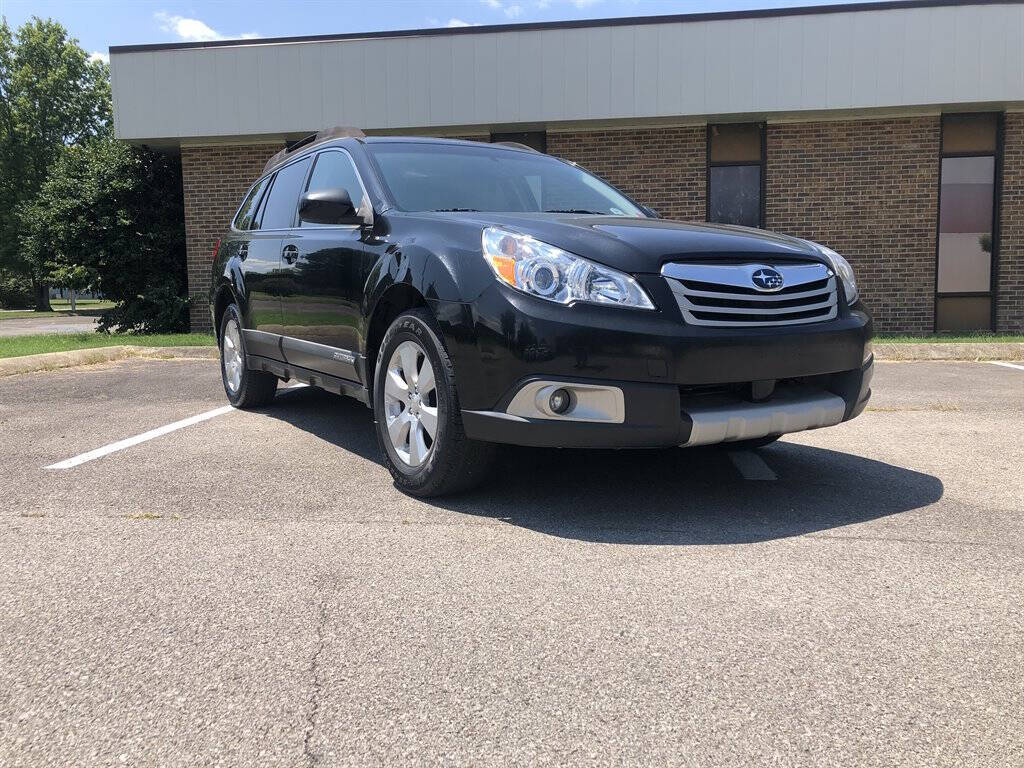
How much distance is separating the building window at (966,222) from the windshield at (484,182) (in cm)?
1055

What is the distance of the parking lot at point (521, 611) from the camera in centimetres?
190

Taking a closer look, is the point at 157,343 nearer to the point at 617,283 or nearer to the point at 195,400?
the point at 195,400

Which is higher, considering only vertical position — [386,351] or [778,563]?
[386,351]

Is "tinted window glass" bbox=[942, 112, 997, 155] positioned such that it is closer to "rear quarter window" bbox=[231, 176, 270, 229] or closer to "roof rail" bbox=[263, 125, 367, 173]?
"roof rail" bbox=[263, 125, 367, 173]

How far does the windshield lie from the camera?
177 inches

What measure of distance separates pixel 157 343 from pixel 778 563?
1014 cm

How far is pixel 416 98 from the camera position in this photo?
43.4ft

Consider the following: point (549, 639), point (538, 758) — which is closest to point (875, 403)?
point (549, 639)

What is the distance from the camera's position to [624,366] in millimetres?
3309

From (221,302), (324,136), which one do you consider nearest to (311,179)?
(324,136)

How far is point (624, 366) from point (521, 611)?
1.12 meters

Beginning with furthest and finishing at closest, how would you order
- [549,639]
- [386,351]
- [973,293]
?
[973,293] → [386,351] → [549,639]

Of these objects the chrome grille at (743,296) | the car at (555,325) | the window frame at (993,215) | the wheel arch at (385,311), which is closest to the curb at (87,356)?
the car at (555,325)

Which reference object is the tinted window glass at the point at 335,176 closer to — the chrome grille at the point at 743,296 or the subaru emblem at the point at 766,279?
the chrome grille at the point at 743,296
